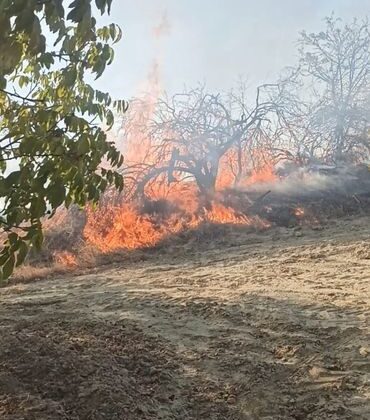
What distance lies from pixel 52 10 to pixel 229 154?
12.3 m

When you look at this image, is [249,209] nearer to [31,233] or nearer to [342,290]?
[342,290]

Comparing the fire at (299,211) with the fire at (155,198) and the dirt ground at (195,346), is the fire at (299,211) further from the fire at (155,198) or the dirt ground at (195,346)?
the dirt ground at (195,346)

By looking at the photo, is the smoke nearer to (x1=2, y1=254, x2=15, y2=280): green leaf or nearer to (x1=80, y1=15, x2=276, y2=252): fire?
(x1=80, y1=15, x2=276, y2=252): fire

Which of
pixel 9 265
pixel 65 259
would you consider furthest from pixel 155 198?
pixel 9 265

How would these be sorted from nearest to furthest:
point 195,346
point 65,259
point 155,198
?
point 195,346
point 65,259
point 155,198

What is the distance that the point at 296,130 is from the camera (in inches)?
562

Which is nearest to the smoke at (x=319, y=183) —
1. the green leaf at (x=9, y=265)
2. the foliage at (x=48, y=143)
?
the foliage at (x=48, y=143)

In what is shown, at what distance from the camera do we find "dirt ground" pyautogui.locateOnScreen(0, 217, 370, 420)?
3.18 m

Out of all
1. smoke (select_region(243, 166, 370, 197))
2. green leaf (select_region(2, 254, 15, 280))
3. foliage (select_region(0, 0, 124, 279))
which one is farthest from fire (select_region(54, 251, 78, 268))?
green leaf (select_region(2, 254, 15, 280))

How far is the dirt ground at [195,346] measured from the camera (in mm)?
3182

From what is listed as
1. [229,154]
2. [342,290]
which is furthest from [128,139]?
[342,290]

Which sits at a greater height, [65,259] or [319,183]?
[319,183]

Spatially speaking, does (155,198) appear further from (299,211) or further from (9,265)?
(9,265)

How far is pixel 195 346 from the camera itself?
4.29 metres
